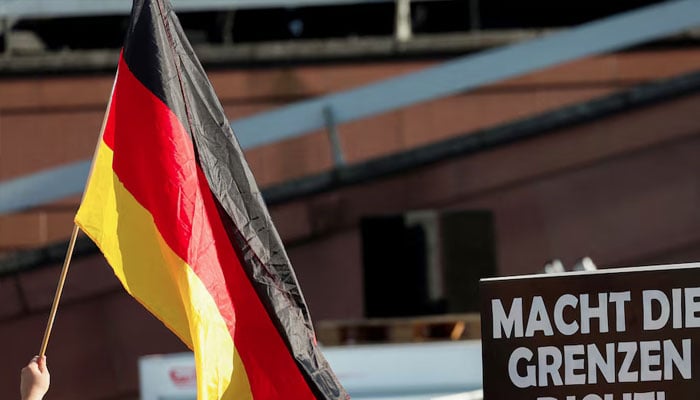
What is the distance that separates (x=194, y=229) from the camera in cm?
443

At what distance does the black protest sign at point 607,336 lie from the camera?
4.10 m

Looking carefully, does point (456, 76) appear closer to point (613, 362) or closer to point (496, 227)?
point (496, 227)

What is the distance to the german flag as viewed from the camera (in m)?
4.37

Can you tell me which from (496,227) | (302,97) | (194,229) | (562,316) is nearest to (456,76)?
(496,227)

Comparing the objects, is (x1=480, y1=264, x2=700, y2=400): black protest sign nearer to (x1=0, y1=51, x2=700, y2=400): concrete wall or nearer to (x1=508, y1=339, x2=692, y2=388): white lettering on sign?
(x1=508, y1=339, x2=692, y2=388): white lettering on sign

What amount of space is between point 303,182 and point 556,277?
884 cm

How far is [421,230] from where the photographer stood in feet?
32.2

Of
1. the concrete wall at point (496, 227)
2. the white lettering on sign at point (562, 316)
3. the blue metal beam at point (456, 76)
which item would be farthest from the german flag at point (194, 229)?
the concrete wall at point (496, 227)

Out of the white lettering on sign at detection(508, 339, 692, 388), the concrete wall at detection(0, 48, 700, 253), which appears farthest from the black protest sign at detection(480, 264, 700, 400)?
the concrete wall at detection(0, 48, 700, 253)

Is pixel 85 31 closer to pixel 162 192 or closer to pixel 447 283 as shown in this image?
pixel 447 283

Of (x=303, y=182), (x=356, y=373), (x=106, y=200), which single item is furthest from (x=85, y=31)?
(x=106, y=200)

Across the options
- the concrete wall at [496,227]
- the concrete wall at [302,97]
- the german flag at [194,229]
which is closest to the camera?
the german flag at [194,229]

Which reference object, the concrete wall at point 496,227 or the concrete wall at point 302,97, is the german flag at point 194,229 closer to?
the concrete wall at point 496,227

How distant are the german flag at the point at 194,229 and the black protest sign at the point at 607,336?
59 centimetres
